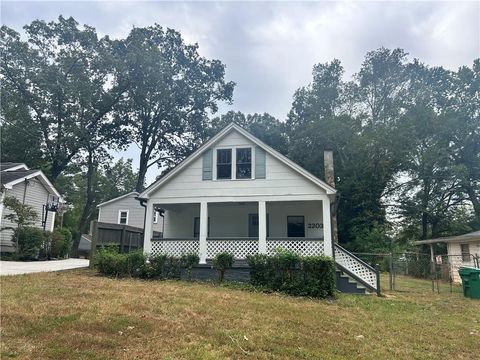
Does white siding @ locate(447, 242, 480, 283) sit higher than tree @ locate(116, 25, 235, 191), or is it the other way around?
tree @ locate(116, 25, 235, 191)

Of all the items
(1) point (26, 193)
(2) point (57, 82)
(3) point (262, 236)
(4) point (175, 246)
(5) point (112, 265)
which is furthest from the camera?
(2) point (57, 82)

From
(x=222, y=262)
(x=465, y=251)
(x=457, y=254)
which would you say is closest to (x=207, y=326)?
(x=222, y=262)

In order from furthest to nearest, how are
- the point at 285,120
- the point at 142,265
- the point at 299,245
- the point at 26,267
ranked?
the point at 285,120 < the point at 299,245 < the point at 26,267 < the point at 142,265

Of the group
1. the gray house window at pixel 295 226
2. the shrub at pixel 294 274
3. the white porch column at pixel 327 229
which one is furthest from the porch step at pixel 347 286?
the gray house window at pixel 295 226

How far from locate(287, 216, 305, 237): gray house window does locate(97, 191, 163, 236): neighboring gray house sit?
48.5ft

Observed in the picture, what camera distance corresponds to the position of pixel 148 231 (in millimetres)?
14023

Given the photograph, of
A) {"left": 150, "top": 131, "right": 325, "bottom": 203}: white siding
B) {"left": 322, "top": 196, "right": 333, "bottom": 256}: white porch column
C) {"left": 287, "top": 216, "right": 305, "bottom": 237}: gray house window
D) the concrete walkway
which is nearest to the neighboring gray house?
the concrete walkway

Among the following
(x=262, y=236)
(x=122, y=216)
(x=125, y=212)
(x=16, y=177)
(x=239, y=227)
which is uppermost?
(x=16, y=177)

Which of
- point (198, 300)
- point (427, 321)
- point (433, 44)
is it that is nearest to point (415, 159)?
point (433, 44)

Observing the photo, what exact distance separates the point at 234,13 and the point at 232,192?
6476 mm

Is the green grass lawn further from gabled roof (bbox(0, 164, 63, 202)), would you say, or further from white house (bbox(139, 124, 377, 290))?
gabled roof (bbox(0, 164, 63, 202))

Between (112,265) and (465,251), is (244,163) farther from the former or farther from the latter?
(465,251)

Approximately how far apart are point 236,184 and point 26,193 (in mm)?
13304

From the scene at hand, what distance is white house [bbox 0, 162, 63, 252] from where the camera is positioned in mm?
17703
